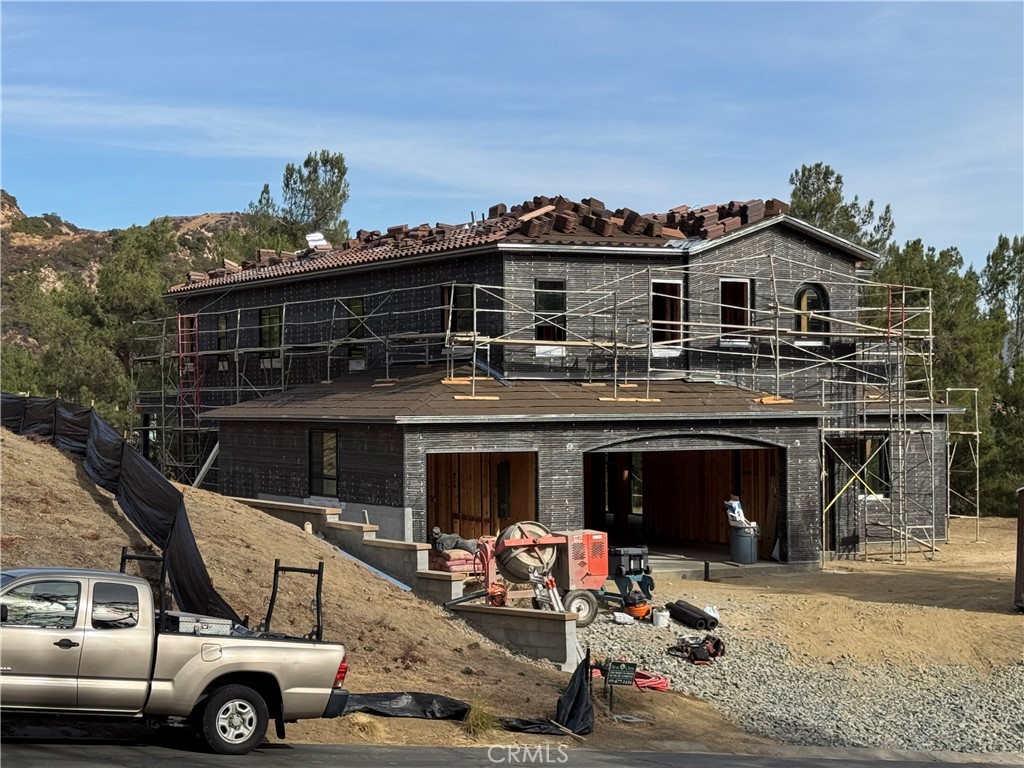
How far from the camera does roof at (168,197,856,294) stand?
98.5ft

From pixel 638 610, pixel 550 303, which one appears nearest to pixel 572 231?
pixel 550 303

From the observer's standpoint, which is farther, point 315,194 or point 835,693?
point 315,194

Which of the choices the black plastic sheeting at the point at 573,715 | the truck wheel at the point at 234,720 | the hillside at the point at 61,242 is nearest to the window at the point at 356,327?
the black plastic sheeting at the point at 573,715

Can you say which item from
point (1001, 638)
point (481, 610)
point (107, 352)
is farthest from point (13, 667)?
point (107, 352)

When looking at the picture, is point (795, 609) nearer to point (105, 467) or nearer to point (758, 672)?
point (758, 672)

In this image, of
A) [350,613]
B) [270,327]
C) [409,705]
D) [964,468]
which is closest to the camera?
[409,705]

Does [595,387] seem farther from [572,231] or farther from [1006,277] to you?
[1006,277]

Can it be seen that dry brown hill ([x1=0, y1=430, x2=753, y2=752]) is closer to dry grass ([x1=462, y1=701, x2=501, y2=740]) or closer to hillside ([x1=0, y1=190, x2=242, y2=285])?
dry grass ([x1=462, y1=701, x2=501, y2=740])

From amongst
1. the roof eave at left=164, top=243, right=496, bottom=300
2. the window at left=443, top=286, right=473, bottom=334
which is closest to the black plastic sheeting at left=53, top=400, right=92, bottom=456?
the window at left=443, top=286, right=473, bottom=334

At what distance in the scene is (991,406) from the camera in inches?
1822

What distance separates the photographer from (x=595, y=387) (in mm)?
29453

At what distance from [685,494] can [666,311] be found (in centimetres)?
562

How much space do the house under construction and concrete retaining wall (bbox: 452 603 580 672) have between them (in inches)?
214

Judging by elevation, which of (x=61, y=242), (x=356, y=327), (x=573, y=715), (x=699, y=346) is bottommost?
(x=573, y=715)
